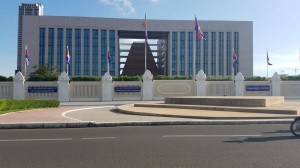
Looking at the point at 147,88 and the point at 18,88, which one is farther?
the point at 147,88

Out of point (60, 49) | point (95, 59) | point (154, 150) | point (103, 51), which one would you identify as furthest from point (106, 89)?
point (60, 49)

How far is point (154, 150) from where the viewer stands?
6895 mm

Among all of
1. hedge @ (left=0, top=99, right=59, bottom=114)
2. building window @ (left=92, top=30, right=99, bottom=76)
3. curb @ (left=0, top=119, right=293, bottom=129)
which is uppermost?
building window @ (left=92, top=30, right=99, bottom=76)

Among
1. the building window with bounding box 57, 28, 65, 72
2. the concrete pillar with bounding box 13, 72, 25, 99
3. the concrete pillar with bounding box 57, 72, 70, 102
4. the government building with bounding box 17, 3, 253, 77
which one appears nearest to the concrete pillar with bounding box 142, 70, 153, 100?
the concrete pillar with bounding box 57, 72, 70, 102

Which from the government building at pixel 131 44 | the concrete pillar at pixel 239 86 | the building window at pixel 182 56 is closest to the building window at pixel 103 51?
the government building at pixel 131 44

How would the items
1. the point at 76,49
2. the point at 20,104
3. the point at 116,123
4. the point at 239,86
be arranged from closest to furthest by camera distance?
the point at 116,123, the point at 20,104, the point at 239,86, the point at 76,49

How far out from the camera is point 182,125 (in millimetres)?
12062

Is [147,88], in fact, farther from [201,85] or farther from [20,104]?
[20,104]

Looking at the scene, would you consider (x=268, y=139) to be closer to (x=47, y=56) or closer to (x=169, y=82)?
(x=169, y=82)

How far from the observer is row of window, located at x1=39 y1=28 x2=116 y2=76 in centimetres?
8319

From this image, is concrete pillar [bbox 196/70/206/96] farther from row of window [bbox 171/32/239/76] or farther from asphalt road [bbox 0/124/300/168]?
row of window [bbox 171/32/239/76]

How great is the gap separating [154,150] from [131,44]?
81753 mm

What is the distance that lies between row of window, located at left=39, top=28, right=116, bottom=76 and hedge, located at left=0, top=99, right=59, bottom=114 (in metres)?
64.0

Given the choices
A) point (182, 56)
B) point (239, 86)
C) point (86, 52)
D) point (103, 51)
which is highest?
point (103, 51)
